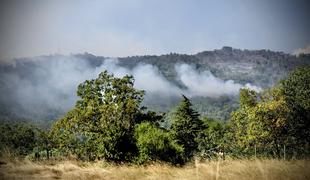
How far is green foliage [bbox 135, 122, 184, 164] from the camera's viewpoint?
17.7 metres

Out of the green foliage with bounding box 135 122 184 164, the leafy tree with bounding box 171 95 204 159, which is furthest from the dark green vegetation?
the leafy tree with bounding box 171 95 204 159

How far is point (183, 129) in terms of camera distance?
46812 mm

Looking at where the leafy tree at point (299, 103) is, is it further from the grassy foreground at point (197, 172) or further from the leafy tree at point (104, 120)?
the grassy foreground at point (197, 172)

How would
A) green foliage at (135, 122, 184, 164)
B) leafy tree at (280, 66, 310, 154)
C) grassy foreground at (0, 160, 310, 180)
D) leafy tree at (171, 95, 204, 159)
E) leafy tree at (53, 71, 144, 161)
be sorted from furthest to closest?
leafy tree at (171, 95, 204, 159) → leafy tree at (280, 66, 310, 154) → leafy tree at (53, 71, 144, 161) → green foliage at (135, 122, 184, 164) → grassy foreground at (0, 160, 310, 180)

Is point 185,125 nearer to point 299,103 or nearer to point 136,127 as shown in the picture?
point 299,103

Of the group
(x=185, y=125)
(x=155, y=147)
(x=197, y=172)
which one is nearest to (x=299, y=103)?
(x=155, y=147)

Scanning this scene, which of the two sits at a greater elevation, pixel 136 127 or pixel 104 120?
pixel 104 120

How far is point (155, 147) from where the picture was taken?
59.5ft

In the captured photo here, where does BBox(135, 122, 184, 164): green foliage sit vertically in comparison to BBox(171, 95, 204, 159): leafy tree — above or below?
above

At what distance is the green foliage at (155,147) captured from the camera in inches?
697

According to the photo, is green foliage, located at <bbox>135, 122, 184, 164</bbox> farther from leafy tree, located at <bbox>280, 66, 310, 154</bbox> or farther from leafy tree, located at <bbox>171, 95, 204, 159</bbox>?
leafy tree, located at <bbox>171, 95, 204, 159</bbox>

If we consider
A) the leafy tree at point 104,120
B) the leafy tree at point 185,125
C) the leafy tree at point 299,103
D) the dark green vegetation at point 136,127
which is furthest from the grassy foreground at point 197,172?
the leafy tree at point 185,125

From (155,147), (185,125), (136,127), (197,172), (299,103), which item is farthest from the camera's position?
(185,125)

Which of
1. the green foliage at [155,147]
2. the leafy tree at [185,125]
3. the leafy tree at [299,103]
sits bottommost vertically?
the leafy tree at [185,125]
